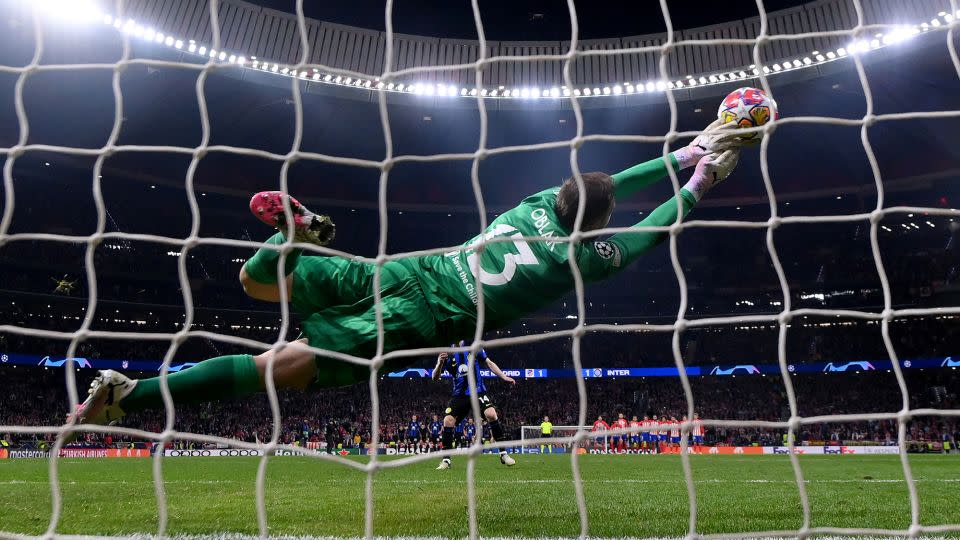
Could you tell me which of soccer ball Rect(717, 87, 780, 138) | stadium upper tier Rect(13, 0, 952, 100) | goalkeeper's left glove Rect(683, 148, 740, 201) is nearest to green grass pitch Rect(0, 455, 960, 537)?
goalkeeper's left glove Rect(683, 148, 740, 201)

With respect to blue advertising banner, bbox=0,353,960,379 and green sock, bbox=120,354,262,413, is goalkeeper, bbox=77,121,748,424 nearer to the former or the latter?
green sock, bbox=120,354,262,413

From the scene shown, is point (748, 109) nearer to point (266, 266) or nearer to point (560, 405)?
point (266, 266)

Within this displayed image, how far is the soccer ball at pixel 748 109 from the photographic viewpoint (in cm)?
329

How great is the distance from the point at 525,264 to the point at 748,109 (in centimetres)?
116

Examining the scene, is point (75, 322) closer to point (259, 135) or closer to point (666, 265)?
point (259, 135)

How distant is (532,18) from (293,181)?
38.8 feet

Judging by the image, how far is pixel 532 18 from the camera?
16391 mm

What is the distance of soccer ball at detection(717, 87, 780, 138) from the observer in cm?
329

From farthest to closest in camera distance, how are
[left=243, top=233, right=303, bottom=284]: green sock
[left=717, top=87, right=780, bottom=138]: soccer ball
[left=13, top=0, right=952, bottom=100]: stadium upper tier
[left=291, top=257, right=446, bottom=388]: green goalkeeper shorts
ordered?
[left=13, top=0, right=952, bottom=100]: stadium upper tier → [left=717, top=87, right=780, bottom=138]: soccer ball → [left=291, top=257, right=446, bottom=388]: green goalkeeper shorts → [left=243, top=233, right=303, bottom=284]: green sock

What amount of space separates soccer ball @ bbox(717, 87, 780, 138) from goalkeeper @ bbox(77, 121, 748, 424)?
0.29ft

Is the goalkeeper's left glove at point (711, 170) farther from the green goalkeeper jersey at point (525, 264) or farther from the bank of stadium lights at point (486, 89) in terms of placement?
the bank of stadium lights at point (486, 89)

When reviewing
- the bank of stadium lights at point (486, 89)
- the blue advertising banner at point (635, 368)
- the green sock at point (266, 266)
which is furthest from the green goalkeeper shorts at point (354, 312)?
the blue advertising banner at point (635, 368)

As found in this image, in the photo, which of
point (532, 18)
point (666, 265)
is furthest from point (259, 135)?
point (666, 265)

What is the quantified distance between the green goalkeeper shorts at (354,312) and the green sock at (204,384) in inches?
10.8
